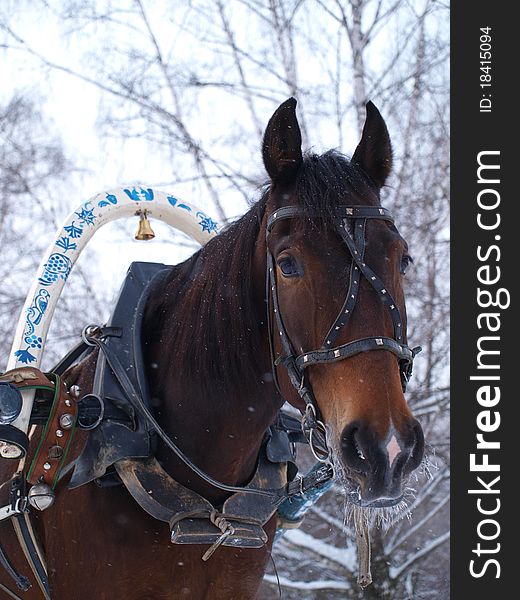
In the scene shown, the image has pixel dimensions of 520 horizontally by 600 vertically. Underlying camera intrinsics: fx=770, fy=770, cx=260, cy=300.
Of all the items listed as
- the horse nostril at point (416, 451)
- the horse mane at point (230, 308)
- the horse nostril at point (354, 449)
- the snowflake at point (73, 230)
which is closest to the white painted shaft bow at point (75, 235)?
the snowflake at point (73, 230)

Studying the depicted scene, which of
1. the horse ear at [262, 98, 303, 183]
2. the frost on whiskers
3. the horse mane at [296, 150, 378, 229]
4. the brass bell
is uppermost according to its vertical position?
the brass bell

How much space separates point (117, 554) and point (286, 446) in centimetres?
69

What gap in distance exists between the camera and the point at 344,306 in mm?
1927

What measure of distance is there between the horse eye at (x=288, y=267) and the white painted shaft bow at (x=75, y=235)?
4.18 ft

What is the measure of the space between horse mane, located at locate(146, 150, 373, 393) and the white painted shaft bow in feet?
2.28

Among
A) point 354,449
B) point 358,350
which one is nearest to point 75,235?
point 358,350

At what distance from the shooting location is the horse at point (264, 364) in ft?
6.12

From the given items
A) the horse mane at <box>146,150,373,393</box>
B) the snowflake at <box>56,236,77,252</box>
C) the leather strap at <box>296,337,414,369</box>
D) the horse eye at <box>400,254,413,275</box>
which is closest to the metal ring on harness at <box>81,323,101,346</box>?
the horse mane at <box>146,150,373,393</box>

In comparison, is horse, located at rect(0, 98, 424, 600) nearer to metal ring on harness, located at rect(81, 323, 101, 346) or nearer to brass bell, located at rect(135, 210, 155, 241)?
metal ring on harness, located at rect(81, 323, 101, 346)

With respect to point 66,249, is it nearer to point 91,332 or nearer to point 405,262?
point 91,332

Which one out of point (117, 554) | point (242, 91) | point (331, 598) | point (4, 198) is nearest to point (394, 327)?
point (117, 554)

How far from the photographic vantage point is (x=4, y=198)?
9859 millimetres

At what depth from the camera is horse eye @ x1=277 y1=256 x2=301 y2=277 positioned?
2064 millimetres

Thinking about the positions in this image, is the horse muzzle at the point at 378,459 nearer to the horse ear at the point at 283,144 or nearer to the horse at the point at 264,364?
the horse at the point at 264,364
